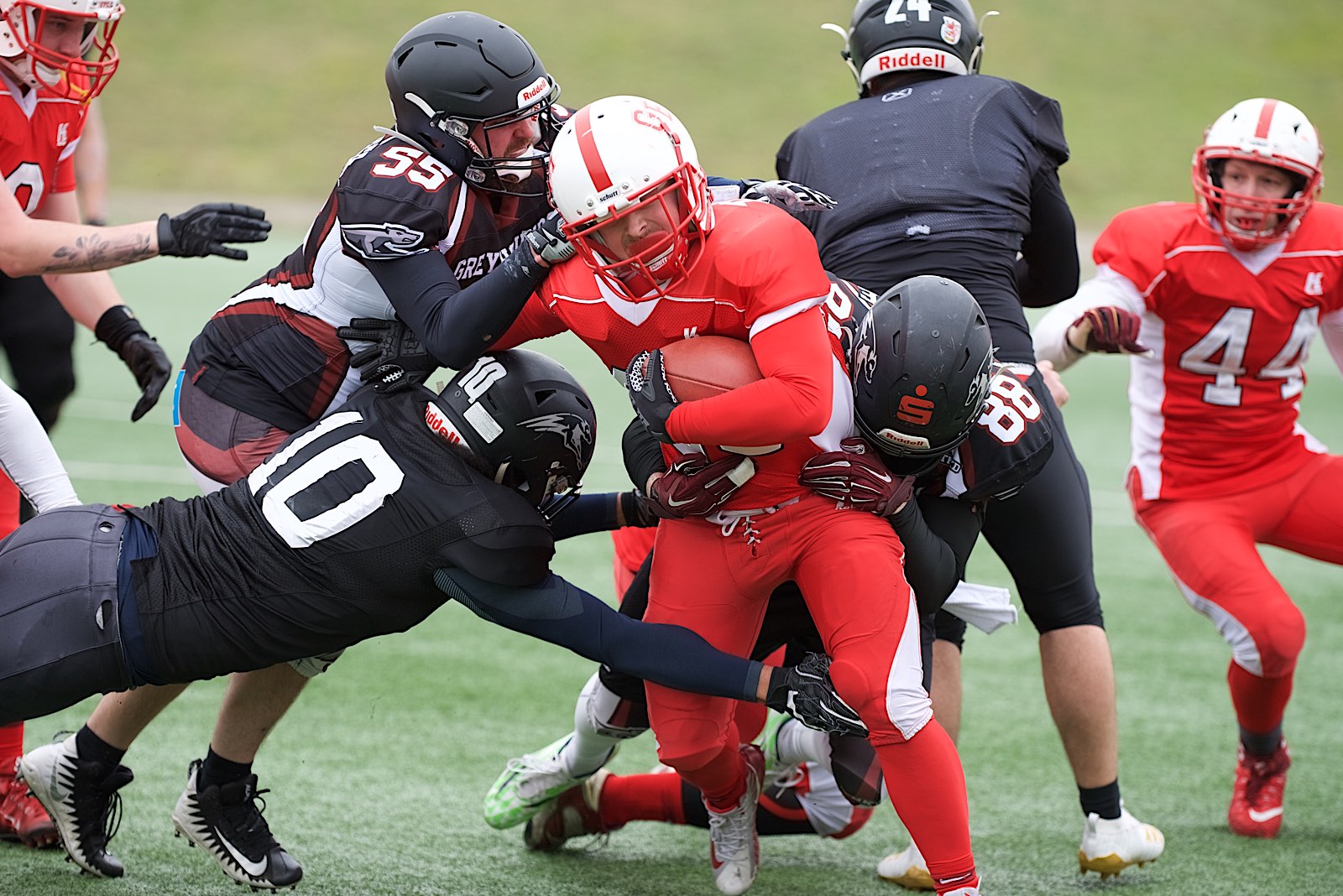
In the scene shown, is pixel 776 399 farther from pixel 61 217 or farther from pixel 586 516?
pixel 61 217

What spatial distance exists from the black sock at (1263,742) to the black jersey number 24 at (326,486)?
2451mm

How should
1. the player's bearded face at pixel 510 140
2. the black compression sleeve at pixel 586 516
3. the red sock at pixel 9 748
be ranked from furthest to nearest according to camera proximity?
the red sock at pixel 9 748 → the black compression sleeve at pixel 586 516 → the player's bearded face at pixel 510 140

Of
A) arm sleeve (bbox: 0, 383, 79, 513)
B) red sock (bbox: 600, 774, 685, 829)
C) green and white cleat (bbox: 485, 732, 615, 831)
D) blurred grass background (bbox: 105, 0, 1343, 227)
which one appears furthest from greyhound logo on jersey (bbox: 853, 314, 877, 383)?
blurred grass background (bbox: 105, 0, 1343, 227)

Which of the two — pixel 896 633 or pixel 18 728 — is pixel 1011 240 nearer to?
pixel 896 633

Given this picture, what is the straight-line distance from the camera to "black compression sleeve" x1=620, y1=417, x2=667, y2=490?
122 inches

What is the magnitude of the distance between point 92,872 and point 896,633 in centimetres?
184

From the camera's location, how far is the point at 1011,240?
347cm

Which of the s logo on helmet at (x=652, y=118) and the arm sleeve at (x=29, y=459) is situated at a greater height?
the s logo on helmet at (x=652, y=118)

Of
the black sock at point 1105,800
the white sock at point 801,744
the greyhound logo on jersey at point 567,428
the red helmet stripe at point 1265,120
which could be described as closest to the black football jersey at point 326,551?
the greyhound logo on jersey at point 567,428

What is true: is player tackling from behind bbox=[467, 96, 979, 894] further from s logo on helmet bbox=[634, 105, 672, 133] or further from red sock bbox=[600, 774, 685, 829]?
red sock bbox=[600, 774, 685, 829]

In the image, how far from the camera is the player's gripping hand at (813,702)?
2.79 meters

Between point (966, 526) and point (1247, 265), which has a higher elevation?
point (1247, 265)

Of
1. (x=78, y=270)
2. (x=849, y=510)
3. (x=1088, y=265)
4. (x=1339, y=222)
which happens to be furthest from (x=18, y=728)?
(x=1088, y=265)

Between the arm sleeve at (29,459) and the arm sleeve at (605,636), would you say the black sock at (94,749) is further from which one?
the arm sleeve at (605,636)
